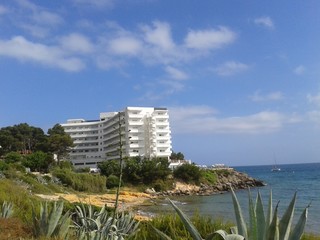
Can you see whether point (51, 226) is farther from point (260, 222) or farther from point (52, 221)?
point (260, 222)

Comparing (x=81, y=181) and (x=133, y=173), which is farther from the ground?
(x=133, y=173)

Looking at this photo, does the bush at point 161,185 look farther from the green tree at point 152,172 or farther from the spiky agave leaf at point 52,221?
the spiky agave leaf at point 52,221

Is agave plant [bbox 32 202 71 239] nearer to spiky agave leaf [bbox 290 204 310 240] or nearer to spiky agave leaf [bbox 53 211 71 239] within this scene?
spiky agave leaf [bbox 53 211 71 239]

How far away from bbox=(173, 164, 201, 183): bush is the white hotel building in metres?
10.8

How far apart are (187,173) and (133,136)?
17.5 metres

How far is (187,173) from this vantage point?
59656 mm

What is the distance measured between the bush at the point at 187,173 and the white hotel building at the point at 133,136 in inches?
426

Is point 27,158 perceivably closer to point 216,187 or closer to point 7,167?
point 7,167

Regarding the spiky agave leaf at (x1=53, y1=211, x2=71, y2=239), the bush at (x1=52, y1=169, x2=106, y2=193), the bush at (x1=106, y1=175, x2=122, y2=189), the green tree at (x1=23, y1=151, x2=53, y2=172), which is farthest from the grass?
the green tree at (x1=23, y1=151, x2=53, y2=172)

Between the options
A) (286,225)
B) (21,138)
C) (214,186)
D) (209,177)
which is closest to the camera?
(286,225)

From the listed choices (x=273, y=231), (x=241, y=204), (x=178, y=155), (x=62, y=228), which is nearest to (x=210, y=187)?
(x=241, y=204)

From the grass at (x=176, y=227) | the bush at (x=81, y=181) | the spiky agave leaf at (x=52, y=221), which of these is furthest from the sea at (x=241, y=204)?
the bush at (x=81, y=181)

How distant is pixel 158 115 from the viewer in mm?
80562

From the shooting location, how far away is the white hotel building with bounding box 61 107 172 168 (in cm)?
7462
